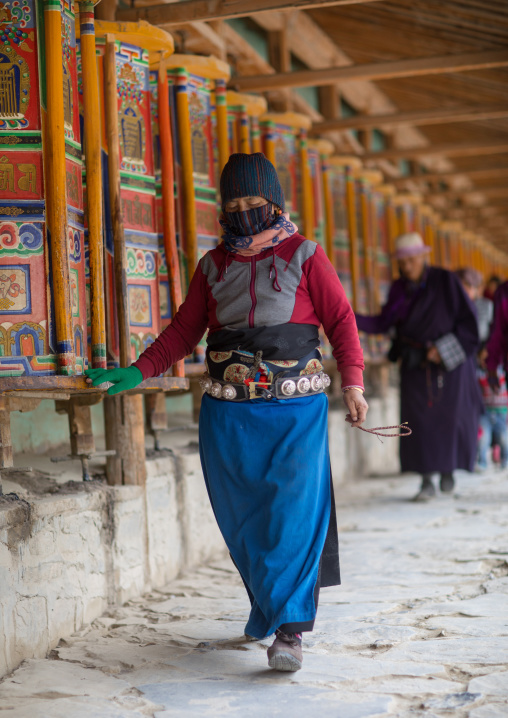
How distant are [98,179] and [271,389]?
1.15 metres

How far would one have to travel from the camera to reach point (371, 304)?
8.00 meters

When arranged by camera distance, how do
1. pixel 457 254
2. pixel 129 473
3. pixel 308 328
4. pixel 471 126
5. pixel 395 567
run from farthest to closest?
1. pixel 457 254
2. pixel 471 126
3. pixel 395 567
4. pixel 129 473
5. pixel 308 328

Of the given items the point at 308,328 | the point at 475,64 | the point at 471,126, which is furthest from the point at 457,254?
the point at 308,328

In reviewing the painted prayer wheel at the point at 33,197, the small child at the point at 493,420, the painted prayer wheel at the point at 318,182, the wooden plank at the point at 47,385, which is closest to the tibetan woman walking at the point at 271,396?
the wooden plank at the point at 47,385

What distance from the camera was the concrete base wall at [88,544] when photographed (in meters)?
3.21

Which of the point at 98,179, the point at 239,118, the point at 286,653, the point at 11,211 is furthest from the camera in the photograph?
the point at 239,118

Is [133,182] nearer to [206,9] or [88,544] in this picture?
[206,9]

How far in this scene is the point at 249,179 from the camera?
3.07 metres

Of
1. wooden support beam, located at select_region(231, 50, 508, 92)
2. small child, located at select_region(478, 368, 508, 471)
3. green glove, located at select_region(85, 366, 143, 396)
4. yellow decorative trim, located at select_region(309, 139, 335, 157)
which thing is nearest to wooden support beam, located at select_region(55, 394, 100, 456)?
green glove, located at select_region(85, 366, 143, 396)

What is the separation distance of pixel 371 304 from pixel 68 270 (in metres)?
4.93

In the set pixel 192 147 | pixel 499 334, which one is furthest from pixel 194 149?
pixel 499 334

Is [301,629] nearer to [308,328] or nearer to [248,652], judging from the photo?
[248,652]

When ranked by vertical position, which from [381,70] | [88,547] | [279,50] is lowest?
[88,547]

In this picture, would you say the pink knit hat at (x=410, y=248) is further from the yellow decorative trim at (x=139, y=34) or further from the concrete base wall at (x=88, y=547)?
the yellow decorative trim at (x=139, y=34)
